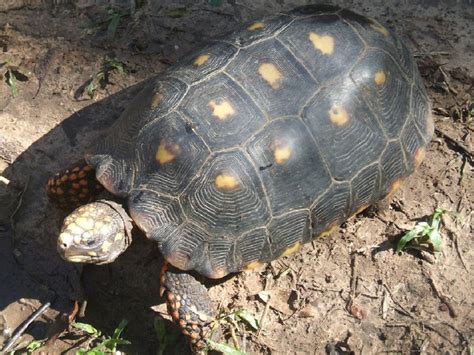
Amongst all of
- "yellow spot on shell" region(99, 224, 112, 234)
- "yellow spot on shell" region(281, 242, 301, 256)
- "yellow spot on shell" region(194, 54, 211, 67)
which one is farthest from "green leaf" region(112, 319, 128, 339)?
"yellow spot on shell" region(194, 54, 211, 67)

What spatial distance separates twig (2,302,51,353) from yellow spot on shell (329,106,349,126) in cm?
223

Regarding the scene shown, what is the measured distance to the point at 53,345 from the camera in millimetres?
3830

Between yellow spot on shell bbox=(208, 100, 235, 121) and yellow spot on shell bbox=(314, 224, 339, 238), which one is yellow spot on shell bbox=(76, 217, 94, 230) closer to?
yellow spot on shell bbox=(208, 100, 235, 121)

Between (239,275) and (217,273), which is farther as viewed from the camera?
(239,275)

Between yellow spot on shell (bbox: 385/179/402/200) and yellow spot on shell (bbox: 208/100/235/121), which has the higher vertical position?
yellow spot on shell (bbox: 208/100/235/121)

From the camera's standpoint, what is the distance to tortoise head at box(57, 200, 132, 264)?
3322 mm

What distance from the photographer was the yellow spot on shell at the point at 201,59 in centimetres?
358

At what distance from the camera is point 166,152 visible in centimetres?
339

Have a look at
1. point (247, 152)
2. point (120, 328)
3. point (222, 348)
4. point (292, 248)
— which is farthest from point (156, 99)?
point (222, 348)

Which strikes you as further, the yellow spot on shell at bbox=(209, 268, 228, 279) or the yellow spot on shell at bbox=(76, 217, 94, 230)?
the yellow spot on shell at bbox=(209, 268, 228, 279)

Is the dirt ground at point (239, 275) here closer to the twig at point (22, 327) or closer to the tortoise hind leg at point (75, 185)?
the twig at point (22, 327)

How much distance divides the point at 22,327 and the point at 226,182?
→ 1.74m

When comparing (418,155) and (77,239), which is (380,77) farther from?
(77,239)

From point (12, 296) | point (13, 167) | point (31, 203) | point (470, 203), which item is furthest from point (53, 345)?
point (470, 203)
